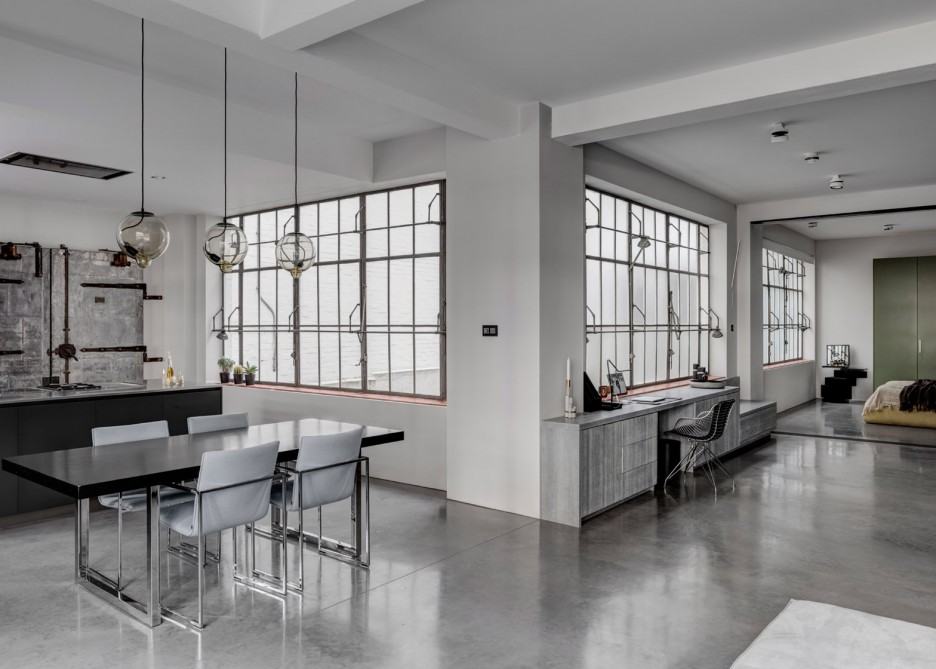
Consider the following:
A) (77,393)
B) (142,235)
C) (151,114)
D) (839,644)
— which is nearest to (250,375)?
(77,393)

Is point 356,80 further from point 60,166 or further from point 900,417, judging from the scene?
point 900,417

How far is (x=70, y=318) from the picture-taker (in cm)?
754

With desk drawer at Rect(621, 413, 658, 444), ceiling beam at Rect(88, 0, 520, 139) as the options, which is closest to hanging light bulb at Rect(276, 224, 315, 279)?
ceiling beam at Rect(88, 0, 520, 139)

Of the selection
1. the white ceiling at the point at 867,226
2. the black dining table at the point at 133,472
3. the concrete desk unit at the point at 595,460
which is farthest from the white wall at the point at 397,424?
the white ceiling at the point at 867,226

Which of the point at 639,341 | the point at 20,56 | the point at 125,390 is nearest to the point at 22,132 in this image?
the point at 20,56

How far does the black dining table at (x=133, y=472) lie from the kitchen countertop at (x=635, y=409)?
140cm

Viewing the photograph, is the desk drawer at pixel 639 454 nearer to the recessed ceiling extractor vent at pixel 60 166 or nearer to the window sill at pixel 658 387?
the window sill at pixel 658 387

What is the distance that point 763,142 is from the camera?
19.7ft

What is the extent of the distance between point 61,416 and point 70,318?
2745 millimetres

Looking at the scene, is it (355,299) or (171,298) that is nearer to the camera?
(355,299)

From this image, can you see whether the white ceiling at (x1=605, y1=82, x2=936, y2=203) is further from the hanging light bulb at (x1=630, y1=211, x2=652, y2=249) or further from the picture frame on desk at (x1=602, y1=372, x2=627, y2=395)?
the picture frame on desk at (x1=602, y1=372, x2=627, y2=395)

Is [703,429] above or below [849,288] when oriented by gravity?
below

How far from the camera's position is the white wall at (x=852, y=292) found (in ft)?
41.0

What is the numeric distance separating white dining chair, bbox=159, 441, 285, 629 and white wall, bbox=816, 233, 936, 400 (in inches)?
484
